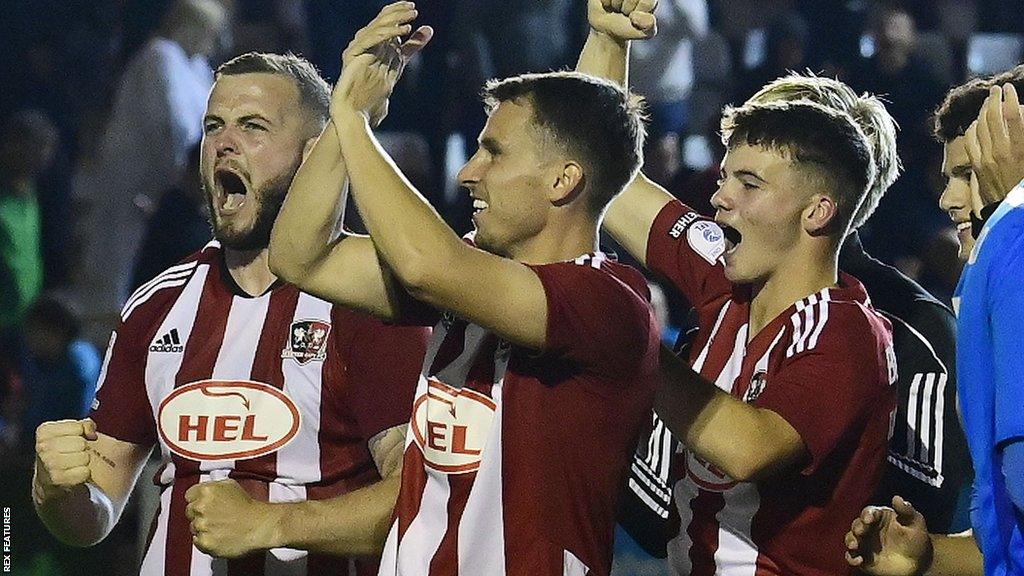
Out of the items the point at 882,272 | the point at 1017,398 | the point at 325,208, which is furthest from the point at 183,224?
the point at 1017,398

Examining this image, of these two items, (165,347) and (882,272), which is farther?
(882,272)

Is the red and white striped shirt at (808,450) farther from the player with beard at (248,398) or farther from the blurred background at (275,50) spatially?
the blurred background at (275,50)

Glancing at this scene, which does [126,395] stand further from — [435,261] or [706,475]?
[706,475]

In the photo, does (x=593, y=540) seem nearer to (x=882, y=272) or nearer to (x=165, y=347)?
(x=165, y=347)

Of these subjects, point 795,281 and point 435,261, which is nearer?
point 435,261

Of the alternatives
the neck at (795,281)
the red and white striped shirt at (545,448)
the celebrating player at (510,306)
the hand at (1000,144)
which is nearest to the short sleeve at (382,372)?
the celebrating player at (510,306)

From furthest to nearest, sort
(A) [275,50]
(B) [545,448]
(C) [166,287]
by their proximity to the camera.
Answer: (A) [275,50] < (C) [166,287] < (B) [545,448]

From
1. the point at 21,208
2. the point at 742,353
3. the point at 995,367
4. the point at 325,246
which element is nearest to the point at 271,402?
the point at 325,246

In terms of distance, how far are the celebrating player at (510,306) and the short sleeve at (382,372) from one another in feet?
0.73

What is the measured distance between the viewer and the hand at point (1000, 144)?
7.34 ft

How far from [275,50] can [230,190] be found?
408 centimetres

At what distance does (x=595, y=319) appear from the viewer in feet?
7.97

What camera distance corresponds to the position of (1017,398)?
2.14 metres

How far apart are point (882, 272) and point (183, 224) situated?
11.3 feet
